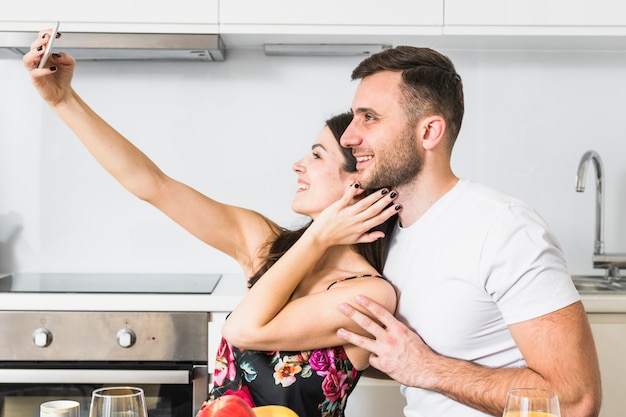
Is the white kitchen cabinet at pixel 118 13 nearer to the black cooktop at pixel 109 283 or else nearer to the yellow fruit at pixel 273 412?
the black cooktop at pixel 109 283

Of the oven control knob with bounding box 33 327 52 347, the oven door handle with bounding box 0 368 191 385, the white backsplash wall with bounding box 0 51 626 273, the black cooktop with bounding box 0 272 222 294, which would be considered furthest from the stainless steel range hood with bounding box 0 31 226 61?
the oven door handle with bounding box 0 368 191 385

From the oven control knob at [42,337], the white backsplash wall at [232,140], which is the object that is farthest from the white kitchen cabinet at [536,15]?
the oven control knob at [42,337]

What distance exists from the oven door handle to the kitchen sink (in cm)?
136

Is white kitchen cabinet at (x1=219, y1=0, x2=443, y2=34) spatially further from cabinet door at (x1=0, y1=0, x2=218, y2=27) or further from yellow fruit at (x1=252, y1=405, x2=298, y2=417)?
yellow fruit at (x1=252, y1=405, x2=298, y2=417)

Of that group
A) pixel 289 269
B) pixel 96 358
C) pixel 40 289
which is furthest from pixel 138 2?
pixel 289 269

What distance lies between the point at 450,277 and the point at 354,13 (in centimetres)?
132

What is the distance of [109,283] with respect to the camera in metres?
2.62

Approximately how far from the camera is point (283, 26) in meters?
2.59

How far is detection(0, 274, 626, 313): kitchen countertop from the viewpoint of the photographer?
2357 mm

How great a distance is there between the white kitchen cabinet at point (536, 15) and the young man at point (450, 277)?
38.5 inches

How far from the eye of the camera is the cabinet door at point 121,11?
2.58m

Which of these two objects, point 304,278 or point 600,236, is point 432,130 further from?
point 600,236

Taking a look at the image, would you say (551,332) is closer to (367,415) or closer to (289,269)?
(289,269)

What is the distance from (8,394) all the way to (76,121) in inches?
42.5
